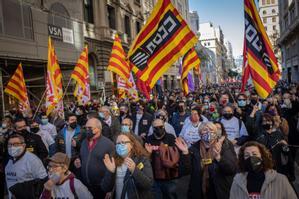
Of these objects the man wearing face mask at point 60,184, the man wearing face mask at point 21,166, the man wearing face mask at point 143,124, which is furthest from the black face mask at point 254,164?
the man wearing face mask at point 143,124

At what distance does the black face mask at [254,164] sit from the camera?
9.11 feet

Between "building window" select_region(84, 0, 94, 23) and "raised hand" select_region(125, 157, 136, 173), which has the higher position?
"building window" select_region(84, 0, 94, 23)

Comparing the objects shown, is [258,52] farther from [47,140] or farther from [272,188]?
[47,140]

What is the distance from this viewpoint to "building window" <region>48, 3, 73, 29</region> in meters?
16.7

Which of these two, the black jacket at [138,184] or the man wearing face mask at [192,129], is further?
the man wearing face mask at [192,129]

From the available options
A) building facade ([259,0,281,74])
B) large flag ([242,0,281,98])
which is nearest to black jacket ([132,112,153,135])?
large flag ([242,0,281,98])

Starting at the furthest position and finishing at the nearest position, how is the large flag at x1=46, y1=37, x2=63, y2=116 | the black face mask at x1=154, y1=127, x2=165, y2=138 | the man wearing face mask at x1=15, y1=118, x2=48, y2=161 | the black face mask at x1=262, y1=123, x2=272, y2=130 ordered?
the large flag at x1=46, y1=37, x2=63, y2=116 → the black face mask at x1=262, y1=123, x2=272, y2=130 → the man wearing face mask at x1=15, y1=118, x2=48, y2=161 → the black face mask at x1=154, y1=127, x2=165, y2=138

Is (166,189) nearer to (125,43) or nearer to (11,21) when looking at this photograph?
(11,21)

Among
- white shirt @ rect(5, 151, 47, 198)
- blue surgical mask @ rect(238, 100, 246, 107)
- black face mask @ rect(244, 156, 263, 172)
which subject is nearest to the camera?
black face mask @ rect(244, 156, 263, 172)

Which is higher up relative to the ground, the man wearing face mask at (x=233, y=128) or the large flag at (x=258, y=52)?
the large flag at (x=258, y=52)

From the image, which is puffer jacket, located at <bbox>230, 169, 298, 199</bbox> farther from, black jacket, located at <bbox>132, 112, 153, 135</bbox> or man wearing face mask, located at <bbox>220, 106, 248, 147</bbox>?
black jacket, located at <bbox>132, 112, 153, 135</bbox>

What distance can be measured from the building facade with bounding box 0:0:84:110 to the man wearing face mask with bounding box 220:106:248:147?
32.9 ft

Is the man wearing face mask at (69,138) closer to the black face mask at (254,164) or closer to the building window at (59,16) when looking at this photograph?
the black face mask at (254,164)

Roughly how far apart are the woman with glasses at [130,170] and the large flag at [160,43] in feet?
9.82
